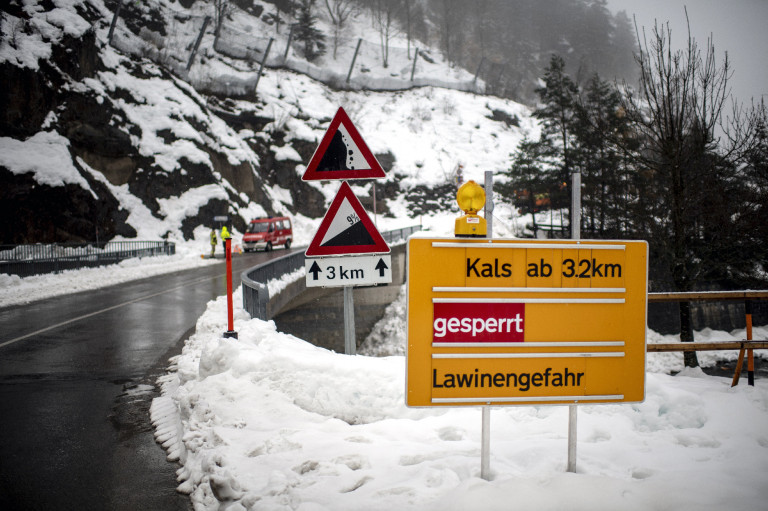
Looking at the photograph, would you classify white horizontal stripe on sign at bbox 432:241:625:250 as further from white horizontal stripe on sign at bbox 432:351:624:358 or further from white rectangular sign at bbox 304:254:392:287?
white rectangular sign at bbox 304:254:392:287

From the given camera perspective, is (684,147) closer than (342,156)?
No

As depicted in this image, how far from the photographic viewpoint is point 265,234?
106ft

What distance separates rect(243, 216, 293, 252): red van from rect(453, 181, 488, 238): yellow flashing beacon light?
3021 cm

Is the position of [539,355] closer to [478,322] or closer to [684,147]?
[478,322]

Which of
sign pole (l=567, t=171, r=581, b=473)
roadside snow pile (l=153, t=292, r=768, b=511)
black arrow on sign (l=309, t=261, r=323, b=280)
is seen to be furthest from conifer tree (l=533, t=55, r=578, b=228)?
sign pole (l=567, t=171, r=581, b=473)

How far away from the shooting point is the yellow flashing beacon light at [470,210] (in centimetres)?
299

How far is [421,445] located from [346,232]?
2035 millimetres

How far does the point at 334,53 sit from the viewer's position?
73.4 meters

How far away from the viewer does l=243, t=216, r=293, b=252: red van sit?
105 feet

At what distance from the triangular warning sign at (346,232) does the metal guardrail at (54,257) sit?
700 inches

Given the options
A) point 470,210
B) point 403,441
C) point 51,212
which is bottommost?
point 403,441

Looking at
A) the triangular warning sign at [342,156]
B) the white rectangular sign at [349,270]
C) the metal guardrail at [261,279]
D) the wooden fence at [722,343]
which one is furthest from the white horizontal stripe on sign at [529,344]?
the metal guardrail at [261,279]

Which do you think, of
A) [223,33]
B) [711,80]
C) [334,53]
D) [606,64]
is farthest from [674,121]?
[606,64]

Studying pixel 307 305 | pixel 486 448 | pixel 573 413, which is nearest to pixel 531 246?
pixel 573 413
